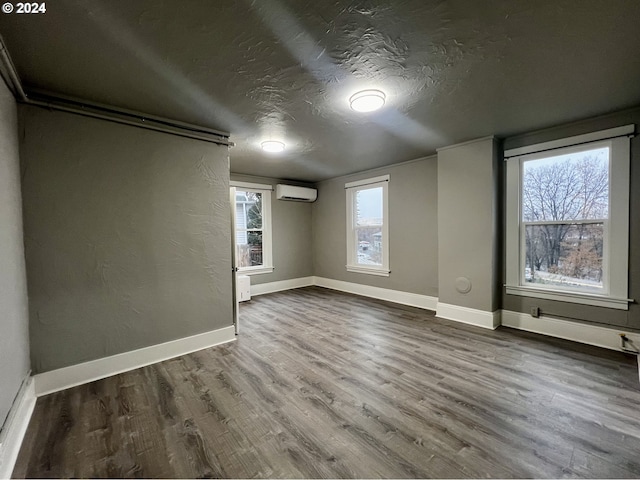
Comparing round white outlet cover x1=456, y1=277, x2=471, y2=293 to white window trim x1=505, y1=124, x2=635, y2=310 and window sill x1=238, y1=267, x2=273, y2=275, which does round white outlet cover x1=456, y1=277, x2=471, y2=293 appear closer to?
white window trim x1=505, y1=124, x2=635, y2=310

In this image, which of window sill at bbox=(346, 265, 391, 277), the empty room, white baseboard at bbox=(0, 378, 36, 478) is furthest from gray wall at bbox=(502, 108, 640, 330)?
white baseboard at bbox=(0, 378, 36, 478)

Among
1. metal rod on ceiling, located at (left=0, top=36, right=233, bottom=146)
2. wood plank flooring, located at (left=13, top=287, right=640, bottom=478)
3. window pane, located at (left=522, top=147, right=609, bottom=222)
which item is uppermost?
metal rod on ceiling, located at (left=0, top=36, right=233, bottom=146)

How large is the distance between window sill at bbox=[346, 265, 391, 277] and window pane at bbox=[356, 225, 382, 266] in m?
0.11

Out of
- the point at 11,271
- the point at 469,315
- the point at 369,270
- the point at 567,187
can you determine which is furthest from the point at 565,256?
the point at 11,271

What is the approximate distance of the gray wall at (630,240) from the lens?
273cm

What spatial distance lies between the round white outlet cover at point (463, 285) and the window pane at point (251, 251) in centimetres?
372

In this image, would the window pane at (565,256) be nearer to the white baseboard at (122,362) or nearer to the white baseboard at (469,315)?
the white baseboard at (469,315)

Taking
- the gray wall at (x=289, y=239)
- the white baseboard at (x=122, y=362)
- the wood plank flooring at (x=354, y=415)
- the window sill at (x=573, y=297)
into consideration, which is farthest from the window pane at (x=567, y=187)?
the gray wall at (x=289, y=239)

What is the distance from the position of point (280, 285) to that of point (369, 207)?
8.20 feet

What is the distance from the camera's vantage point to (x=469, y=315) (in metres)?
3.67

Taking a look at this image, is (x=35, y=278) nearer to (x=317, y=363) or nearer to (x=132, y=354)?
(x=132, y=354)

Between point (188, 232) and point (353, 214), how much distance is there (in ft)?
11.2

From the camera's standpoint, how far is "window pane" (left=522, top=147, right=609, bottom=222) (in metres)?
2.93

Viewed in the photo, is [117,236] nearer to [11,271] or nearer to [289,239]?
[11,271]
